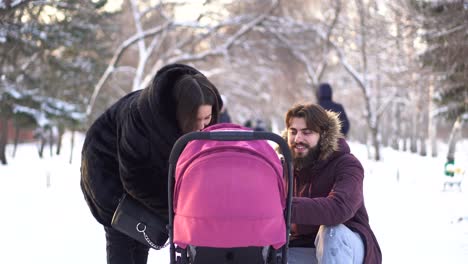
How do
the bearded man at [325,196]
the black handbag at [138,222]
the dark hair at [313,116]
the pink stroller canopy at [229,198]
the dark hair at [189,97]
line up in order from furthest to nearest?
the dark hair at [313,116] < the bearded man at [325,196] < the black handbag at [138,222] < the dark hair at [189,97] < the pink stroller canopy at [229,198]

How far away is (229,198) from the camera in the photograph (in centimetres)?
271

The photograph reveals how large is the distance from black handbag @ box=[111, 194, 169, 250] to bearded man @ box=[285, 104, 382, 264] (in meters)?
0.74

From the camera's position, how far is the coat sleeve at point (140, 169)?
3.15 metres

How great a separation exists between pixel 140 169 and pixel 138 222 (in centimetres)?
32

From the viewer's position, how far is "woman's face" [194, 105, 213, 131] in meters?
3.18

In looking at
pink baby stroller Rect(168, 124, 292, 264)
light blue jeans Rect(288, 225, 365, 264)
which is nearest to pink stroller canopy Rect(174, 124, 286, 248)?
pink baby stroller Rect(168, 124, 292, 264)

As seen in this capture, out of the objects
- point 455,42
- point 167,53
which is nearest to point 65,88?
point 167,53

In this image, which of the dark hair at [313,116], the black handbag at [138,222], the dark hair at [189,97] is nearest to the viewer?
the dark hair at [189,97]

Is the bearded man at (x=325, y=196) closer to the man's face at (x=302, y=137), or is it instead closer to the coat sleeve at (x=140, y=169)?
the man's face at (x=302, y=137)

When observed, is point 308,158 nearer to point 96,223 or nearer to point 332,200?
point 332,200

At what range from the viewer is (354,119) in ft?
204

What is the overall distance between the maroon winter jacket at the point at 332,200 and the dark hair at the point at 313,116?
0.17 meters

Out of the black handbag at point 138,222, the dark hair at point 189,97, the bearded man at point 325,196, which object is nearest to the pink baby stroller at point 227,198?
the dark hair at point 189,97

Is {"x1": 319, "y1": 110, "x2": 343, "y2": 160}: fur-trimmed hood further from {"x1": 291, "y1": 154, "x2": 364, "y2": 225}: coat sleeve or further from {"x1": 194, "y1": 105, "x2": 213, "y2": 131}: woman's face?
{"x1": 194, "y1": 105, "x2": 213, "y2": 131}: woman's face
